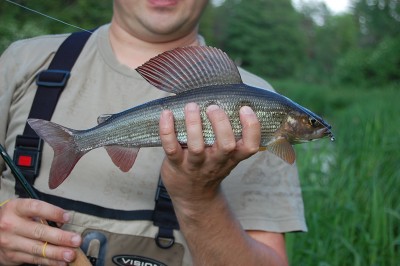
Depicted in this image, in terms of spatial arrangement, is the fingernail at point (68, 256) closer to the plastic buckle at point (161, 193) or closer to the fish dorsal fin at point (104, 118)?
the plastic buckle at point (161, 193)

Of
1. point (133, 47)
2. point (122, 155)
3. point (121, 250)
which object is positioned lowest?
point (121, 250)

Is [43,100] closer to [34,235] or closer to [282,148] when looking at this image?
[34,235]

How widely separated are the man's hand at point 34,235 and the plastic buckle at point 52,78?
1.82 feet

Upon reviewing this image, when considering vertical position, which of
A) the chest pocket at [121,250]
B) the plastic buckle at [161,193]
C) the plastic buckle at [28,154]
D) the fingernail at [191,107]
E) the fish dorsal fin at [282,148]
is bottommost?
the chest pocket at [121,250]

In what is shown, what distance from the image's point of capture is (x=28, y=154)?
2.39 m

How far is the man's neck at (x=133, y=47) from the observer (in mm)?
2615

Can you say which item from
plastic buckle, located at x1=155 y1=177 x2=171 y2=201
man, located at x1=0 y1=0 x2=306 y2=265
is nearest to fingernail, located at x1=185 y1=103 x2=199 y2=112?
man, located at x1=0 y1=0 x2=306 y2=265

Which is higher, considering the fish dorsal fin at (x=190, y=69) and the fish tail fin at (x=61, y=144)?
the fish dorsal fin at (x=190, y=69)

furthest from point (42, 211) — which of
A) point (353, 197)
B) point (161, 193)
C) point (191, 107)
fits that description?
point (353, 197)

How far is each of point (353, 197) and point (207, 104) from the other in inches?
122

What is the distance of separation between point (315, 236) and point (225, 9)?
61640 millimetres

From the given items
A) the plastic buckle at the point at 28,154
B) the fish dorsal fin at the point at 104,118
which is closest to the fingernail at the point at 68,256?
the plastic buckle at the point at 28,154

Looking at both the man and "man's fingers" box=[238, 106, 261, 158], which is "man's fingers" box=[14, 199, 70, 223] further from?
"man's fingers" box=[238, 106, 261, 158]

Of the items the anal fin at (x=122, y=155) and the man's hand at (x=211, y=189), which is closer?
the man's hand at (x=211, y=189)
